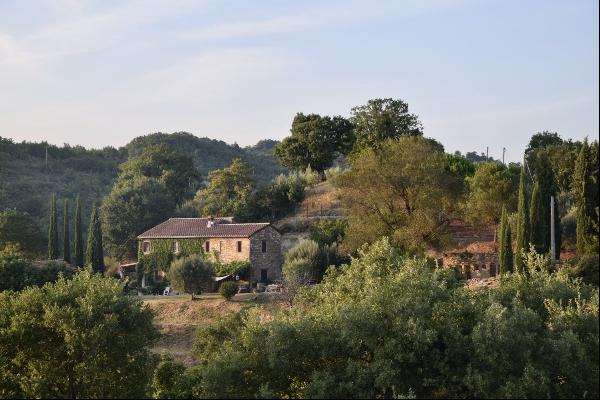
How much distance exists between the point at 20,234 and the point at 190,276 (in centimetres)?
2200

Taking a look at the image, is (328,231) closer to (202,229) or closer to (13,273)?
(202,229)

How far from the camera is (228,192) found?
72.2m

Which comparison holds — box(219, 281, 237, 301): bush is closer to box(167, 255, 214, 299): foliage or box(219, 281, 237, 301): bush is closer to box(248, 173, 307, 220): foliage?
box(167, 255, 214, 299): foliage

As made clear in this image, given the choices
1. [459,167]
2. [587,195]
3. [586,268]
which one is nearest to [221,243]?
[459,167]

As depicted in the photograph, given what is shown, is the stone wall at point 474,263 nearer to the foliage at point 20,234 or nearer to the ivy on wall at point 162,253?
the ivy on wall at point 162,253

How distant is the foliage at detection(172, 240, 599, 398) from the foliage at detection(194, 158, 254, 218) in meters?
43.5

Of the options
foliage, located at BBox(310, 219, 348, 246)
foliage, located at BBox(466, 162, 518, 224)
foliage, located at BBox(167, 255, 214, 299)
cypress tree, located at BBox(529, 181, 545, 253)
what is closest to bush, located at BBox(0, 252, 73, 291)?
foliage, located at BBox(167, 255, 214, 299)

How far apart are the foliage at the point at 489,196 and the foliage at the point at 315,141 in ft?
66.7

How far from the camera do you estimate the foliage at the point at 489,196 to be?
176 feet

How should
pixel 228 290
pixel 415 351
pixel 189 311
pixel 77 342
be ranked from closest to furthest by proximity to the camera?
pixel 415 351 < pixel 77 342 < pixel 189 311 < pixel 228 290

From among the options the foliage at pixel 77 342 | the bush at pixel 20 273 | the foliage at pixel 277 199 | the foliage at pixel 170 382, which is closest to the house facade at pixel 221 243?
the foliage at pixel 277 199

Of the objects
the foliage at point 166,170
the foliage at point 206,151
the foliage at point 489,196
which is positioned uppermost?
the foliage at point 206,151

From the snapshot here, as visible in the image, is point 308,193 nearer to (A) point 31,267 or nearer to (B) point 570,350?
(A) point 31,267

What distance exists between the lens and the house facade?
58.5 metres
